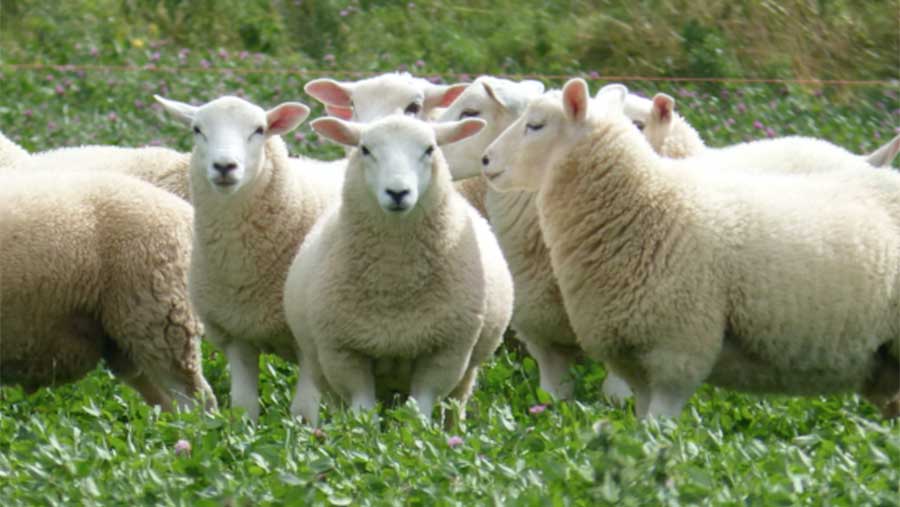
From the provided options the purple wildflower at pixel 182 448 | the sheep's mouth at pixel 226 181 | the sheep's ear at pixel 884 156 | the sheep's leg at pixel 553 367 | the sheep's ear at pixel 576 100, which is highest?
the sheep's ear at pixel 576 100

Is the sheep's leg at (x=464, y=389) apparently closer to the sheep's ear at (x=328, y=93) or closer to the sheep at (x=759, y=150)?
the sheep at (x=759, y=150)

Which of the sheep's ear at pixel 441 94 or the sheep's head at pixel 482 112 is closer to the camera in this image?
the sheep's head at pixel 482 112

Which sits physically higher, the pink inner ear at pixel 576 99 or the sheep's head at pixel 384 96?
the pink inner ear at pixel 576 99

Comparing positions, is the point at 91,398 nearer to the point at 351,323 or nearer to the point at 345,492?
the point at 351,323

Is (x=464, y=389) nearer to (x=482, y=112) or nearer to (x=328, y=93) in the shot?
(x=482, y=112)

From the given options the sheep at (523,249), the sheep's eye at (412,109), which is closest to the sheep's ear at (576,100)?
the sheep at (523,249)

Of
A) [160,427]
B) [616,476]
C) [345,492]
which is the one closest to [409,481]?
[345,492]

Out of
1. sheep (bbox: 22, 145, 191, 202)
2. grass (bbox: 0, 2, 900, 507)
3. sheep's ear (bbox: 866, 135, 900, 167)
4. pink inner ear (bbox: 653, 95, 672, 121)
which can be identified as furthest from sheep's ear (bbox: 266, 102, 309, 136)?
sheep's ear (bbox: 866, 135, 900, 167)

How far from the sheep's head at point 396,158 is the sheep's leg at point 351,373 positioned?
53 centimetres

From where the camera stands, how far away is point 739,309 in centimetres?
683

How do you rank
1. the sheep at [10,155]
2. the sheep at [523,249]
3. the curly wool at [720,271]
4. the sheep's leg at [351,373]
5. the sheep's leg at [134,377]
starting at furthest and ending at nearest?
1. the sheep at [10,155]
2. the sheep at [523,249]
3. the sheep's leg at [134,377]
4. the sheep's leg at [351,373]
5. the curly wool at [720,271]

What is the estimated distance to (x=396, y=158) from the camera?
7012mm

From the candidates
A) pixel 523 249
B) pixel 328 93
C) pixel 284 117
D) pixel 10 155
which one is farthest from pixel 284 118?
pixel 10 155

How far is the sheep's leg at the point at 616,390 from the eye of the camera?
7.90 meters
